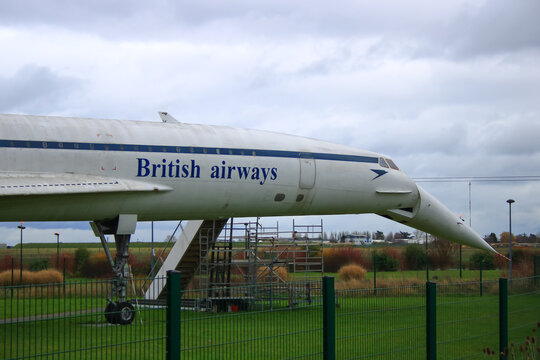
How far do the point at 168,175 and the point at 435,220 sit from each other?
342 inches

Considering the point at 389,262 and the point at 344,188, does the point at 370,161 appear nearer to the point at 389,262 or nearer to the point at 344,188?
the point at 344,188

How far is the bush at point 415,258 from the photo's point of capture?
45.2m

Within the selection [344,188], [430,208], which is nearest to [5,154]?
[344,188]

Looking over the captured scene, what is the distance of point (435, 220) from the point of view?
64.5ft

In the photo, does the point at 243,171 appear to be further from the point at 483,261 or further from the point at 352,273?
the point at 483,261

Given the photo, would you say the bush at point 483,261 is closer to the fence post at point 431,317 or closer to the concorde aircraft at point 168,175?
the concorde aircraft at point 168,175

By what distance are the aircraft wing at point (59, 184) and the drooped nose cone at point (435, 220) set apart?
8219mm

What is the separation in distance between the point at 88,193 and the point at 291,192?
5274 mm

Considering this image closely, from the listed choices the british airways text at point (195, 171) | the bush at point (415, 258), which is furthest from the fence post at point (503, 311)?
the bush at point (415, 258)

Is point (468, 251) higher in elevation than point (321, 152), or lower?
lower

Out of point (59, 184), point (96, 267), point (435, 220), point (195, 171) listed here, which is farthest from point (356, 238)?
point (59, 184)

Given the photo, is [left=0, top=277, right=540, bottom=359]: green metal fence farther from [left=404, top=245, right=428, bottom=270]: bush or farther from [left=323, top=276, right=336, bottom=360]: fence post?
[left=404, top=245, right=428, bottom=270]: bush

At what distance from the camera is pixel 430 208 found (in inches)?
762

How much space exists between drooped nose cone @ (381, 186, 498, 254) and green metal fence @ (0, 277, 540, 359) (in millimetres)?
2356
